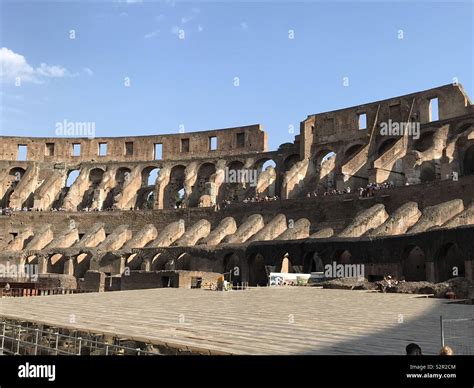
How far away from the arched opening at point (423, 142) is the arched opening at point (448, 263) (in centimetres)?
1563

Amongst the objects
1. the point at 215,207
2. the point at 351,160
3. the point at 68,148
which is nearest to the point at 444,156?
the point at 351,160

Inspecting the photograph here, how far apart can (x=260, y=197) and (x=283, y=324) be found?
1386 inches

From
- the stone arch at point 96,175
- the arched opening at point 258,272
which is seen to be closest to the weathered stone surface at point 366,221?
the arched opening at point 258,272

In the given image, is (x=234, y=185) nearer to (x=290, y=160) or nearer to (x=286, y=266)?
(x=290, y=160)

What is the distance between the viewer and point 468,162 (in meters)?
38.3

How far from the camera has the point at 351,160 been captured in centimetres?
4194

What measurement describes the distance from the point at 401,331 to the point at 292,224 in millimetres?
26258

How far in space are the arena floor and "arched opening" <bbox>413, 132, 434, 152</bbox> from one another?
26.7m

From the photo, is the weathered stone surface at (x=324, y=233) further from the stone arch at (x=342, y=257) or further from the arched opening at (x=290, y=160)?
the arched opening at (x=290, y=160)

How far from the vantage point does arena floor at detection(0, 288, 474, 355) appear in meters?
8.01

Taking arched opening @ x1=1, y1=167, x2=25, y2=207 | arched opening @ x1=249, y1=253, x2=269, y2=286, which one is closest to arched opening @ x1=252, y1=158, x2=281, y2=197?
arched opening @ x1=249, y1=253, x2=269, y2=286

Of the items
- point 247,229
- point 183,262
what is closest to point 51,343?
point 183,262

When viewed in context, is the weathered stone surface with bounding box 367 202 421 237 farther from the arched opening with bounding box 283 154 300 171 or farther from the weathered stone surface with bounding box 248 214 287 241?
the arched opening with bounding box 283 154 300 171
